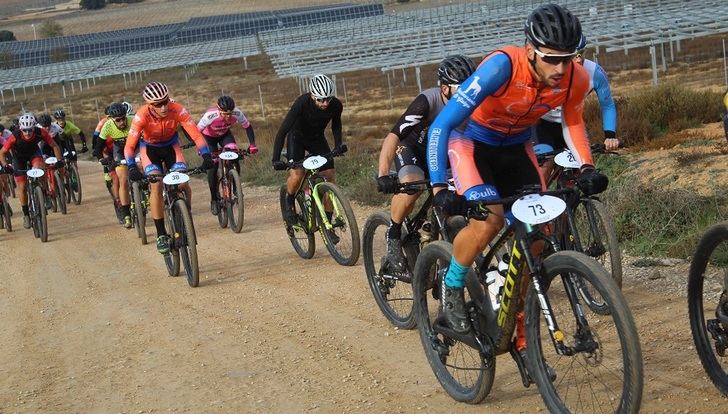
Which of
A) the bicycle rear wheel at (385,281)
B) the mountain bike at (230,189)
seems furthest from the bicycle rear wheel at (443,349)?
the mountain bike at (230,189)

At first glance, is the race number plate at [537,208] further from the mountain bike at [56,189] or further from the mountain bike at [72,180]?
the mountain bike at [72,180]

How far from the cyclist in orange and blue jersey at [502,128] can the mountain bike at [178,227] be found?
5.26 metres

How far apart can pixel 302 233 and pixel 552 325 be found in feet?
23.7

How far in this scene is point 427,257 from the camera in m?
5.93

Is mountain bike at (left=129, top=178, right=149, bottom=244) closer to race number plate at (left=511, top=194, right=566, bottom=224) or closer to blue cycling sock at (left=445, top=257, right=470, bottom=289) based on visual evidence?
blue cycling sock at (left=445, top=257, right=470, bottom=289)

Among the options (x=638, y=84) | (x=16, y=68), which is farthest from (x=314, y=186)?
(x=16, y=68)

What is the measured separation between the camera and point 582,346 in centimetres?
455

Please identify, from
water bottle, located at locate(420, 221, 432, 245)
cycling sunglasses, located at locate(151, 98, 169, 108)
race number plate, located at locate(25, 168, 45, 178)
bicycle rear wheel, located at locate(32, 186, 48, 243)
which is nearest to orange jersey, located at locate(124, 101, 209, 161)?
cycling sunglasses, located at locate(151, 98, 169, 108)

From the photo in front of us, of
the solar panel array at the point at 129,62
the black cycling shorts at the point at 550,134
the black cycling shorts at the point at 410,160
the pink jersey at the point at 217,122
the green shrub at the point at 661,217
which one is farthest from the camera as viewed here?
the solar panel array at the point at 129,62

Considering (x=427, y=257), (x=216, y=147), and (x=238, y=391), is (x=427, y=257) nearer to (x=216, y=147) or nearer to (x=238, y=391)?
(x=238, y=391)

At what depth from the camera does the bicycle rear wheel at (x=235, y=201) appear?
13.7m

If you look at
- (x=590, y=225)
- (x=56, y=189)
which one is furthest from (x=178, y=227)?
(x=56, y=189)

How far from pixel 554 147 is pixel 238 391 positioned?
3.73m

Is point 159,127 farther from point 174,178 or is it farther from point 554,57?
point 554,57
